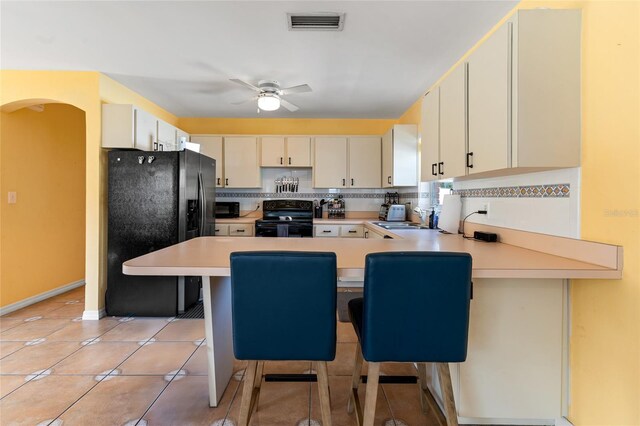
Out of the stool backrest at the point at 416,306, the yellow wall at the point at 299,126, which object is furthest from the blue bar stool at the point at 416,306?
the yellow wall at the point at 299,126

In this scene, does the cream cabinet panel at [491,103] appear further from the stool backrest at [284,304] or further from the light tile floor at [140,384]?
the light tile floor at [140,384]

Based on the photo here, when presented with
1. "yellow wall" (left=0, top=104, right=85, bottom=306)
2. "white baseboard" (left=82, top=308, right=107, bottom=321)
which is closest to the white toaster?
"white baseboard" (left=82, top=308, right=107, bottom=321)

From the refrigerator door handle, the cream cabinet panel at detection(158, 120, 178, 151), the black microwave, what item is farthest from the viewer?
the black microwave

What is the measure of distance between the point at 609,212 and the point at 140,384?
276 cm

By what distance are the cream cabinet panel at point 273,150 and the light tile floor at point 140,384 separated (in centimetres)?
246

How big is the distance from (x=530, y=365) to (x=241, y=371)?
1.75 m

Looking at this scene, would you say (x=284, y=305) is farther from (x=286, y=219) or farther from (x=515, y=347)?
(x=286, y=219)

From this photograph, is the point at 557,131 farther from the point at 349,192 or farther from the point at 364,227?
the point at 349,192

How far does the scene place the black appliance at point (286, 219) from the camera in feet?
13.4

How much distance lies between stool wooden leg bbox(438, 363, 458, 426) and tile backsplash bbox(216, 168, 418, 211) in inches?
139

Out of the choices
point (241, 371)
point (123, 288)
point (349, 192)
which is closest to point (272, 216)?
point (349, 192)

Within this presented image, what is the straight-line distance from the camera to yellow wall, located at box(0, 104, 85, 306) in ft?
10.6

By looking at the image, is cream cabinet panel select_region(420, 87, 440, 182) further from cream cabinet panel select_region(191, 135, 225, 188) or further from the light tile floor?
cream cabinet panel select_region(191, 135, 225, 188)

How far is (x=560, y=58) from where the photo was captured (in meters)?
1.47
